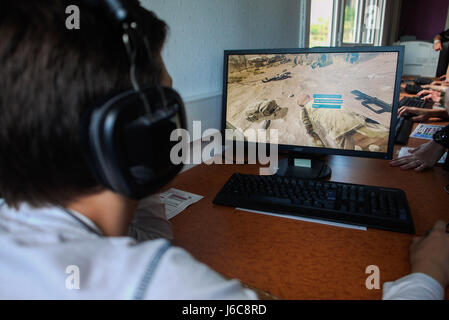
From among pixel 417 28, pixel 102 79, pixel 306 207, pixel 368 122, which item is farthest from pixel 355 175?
pixel 417 28

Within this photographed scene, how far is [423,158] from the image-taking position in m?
1.13

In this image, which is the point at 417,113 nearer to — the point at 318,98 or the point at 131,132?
the point at 318,98

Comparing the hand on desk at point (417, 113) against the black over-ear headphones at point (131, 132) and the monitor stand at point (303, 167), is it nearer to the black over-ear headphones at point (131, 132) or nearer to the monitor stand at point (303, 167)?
the monitor stand at point (303, 167)

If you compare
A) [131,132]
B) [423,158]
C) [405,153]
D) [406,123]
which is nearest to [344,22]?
[406,123]

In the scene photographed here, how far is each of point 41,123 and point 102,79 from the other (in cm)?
9

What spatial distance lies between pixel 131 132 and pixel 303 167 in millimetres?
816

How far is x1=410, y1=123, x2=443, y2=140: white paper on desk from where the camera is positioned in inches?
58.5

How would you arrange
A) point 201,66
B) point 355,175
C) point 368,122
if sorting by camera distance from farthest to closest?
point 201,66 → point 355,175 → point 368,122

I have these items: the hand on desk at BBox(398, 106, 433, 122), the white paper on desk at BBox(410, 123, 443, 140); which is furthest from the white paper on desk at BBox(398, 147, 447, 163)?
the hand on desk at BBox(398, 106, 433, 122)

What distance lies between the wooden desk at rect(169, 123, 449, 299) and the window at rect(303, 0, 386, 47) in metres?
1.88

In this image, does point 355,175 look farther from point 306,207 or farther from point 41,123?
point 41,123

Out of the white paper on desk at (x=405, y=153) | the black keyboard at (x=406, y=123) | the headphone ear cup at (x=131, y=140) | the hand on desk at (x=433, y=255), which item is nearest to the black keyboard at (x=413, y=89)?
the black keyboard at (x=406, y=123)

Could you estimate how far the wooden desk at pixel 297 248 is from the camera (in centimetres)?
60

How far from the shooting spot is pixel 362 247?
0.70 meters
